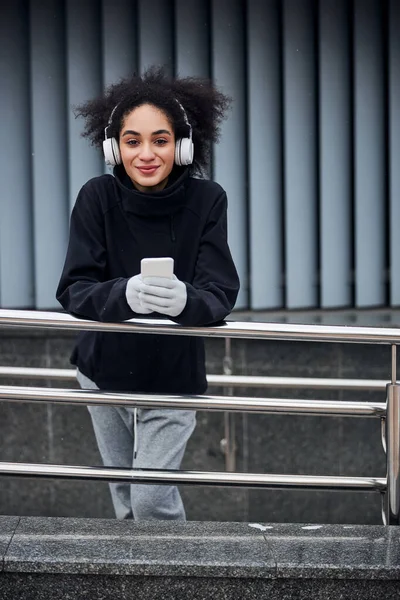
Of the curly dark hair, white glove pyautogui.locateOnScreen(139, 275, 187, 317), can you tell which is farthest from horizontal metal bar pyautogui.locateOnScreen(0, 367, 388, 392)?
white glove pyautogui.locateOnScreen(139, 275, 187, 317)

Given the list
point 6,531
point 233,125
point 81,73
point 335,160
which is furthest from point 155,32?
point 6,531

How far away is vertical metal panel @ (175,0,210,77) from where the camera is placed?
598 centimetres

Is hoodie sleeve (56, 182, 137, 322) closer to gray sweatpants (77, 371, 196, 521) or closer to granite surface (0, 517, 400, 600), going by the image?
gray sweatpants (77, 371, 196, 521)

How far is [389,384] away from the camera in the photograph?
314 cm

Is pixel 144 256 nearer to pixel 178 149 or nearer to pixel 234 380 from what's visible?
pixel 178 149

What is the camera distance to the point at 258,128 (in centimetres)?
612

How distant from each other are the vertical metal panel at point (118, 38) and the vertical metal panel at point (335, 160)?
3.80ft

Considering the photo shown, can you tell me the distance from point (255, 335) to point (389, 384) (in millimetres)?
495

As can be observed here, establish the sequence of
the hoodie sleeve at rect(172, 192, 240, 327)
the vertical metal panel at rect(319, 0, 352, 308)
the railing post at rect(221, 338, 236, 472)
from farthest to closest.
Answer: the vertical metal panel at rect(319, 0, 352, 308)
the railing post at rect(221, 338, 236, 472)
the hoodie sleeve at rect(172, 192, 240, 327)

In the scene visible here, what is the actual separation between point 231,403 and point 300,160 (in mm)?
3314

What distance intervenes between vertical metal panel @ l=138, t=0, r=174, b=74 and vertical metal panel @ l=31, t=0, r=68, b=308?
49 centimetres

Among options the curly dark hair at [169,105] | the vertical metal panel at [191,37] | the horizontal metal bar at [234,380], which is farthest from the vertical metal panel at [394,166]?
the curly dark hair at [169,105]

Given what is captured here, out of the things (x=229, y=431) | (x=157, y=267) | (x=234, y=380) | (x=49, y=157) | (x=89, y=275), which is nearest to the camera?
(x=157, y=267)

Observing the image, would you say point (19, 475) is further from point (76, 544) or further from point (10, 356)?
point (10, 356)
